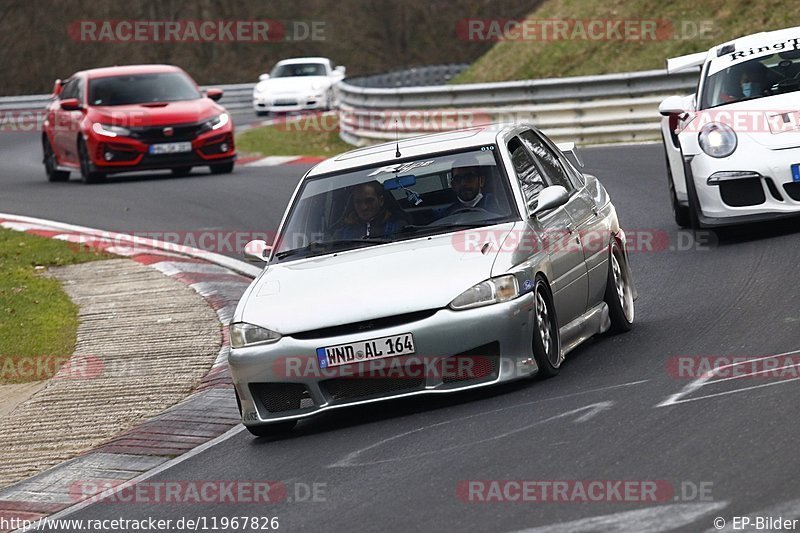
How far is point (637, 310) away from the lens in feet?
33.6

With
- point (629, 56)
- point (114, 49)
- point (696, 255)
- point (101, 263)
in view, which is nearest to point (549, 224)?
point (696, 255)

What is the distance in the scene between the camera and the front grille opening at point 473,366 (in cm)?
761

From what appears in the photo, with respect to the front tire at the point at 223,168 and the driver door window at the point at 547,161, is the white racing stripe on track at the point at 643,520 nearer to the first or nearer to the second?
the driver door window at the point at 547,161

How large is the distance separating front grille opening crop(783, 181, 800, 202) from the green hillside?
49.7 feet

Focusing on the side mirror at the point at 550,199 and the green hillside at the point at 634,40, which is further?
the green hillside at the point at 634,40

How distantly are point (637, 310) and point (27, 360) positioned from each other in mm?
4139

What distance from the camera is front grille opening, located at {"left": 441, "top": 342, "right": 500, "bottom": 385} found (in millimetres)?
7613

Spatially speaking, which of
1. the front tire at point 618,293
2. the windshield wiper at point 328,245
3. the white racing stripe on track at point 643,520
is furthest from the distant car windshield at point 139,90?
the white racing stripe on track at point 643,520

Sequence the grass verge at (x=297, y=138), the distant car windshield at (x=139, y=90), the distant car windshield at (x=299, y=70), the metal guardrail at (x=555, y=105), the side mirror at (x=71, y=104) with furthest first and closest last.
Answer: the distant car windshield at (x=299, y=70) → the grass verge at (x=297, y=138) → the distant car windshield at (x=139, y=90) → the side mirror at (x=71, y=104) → the metal guardrail at (x=555, y=105)

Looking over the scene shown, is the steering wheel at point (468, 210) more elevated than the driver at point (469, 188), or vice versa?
the driver at point (469, 188)

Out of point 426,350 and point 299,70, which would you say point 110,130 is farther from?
point 299,70

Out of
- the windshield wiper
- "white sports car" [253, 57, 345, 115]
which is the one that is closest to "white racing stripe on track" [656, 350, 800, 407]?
the windshield wiper

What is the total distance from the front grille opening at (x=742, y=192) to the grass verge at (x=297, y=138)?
13736 millimetres

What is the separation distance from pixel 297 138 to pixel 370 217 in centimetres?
2022
